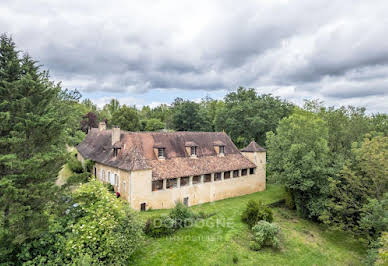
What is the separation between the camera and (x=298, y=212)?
27047 mm

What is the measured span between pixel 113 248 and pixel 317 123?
23.7 metres

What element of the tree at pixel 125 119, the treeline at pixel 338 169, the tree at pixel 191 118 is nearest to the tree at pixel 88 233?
the treeline at pixel 338 169

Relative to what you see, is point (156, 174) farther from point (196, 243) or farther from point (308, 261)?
point (308, 261)

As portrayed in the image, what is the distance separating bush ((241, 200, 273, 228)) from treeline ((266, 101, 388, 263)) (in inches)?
199

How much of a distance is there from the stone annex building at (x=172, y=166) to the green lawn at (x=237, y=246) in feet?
7.29

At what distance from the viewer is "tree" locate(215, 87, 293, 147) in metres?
44.4

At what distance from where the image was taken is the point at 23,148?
38.1 feet

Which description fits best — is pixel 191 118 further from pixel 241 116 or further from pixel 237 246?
pixel 237 246

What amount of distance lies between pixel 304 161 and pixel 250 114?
74.4 ft

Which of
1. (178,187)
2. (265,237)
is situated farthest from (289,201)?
(178,187)

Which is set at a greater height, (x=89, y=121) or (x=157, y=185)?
(x=89, y=121)

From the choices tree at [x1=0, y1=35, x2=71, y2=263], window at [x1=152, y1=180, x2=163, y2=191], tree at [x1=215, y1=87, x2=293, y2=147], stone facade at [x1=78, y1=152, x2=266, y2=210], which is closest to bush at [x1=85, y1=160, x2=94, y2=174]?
stone facade at [x1=78, y1=152, x2=266, y2=210]

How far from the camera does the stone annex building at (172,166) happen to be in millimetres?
22750

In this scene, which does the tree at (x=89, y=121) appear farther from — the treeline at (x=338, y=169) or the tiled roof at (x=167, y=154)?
the treeline at (x=338, y=169)
